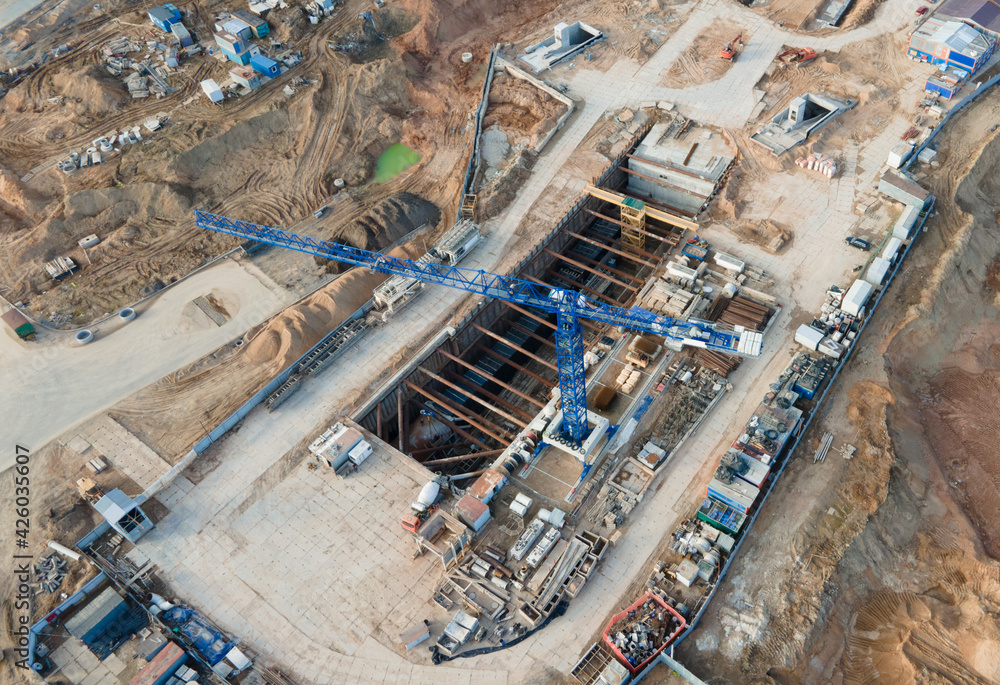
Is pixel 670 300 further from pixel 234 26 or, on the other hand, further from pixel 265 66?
pixel 234 26

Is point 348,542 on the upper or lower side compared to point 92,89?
lower

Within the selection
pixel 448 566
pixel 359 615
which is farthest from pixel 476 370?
pixel 359 615

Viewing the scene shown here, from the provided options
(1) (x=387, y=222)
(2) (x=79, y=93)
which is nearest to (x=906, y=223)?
(1) (x=387, y=222)

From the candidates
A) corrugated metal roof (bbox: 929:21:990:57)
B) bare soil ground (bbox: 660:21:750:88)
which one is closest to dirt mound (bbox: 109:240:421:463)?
bare soil ground (bbox: 660:21:750:88)

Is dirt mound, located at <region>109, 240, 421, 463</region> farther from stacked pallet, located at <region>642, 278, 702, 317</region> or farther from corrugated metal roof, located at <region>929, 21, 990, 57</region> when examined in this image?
corrugated metal roof, located at <region>929, 21, 990, 57</region>

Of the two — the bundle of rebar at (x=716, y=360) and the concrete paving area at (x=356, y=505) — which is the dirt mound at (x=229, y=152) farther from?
the bundle of rebar at (x=716, y=360)
